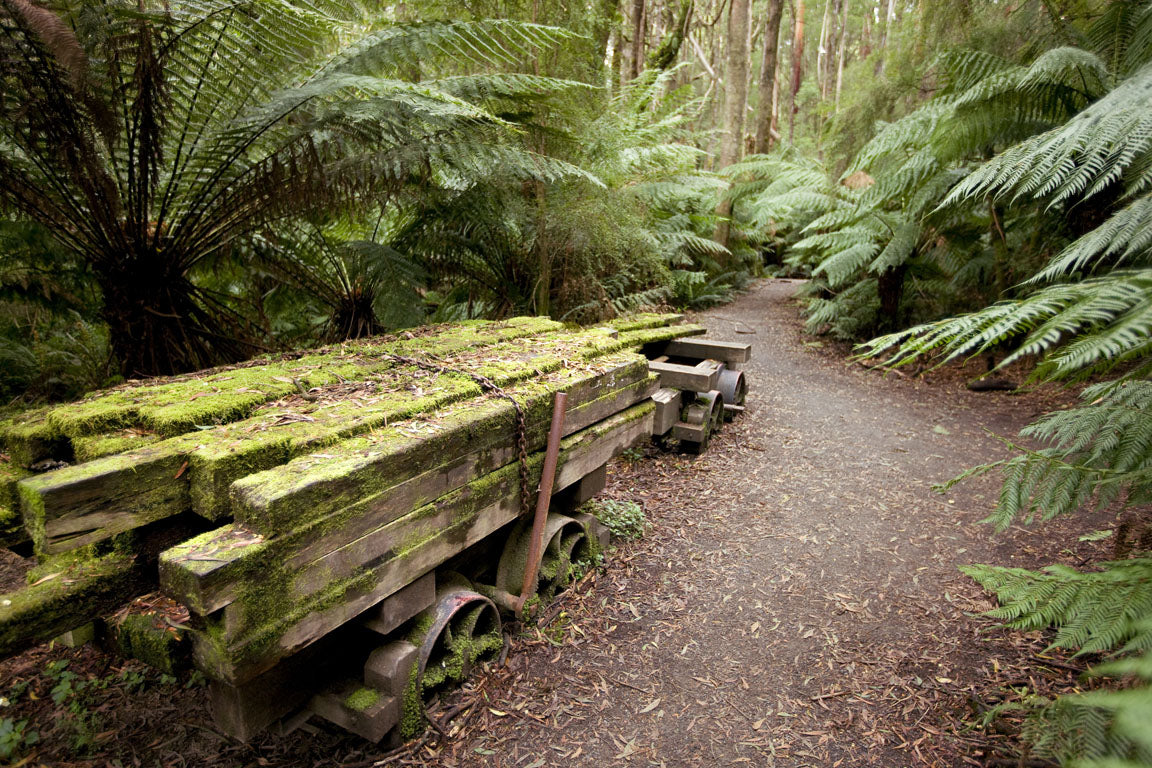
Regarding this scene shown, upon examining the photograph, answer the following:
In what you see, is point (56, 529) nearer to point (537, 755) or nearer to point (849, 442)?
point (537, 755)

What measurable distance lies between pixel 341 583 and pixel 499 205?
3.83 meters

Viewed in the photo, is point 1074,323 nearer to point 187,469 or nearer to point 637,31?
point 187,469

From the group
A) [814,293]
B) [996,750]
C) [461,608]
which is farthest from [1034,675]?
[814,293]

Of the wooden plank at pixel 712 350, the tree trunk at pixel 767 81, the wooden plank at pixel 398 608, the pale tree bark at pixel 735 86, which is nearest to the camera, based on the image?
the wooden plank at pixel 398 608

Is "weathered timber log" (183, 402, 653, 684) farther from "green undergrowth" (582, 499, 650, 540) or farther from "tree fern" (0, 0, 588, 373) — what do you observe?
"tree fern" (0, 0, 588, 373)

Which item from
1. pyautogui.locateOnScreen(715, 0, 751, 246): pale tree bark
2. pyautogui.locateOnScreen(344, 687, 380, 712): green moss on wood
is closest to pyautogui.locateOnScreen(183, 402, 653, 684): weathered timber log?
pyautogui.locateOnScreen(344, 687, 380, 712): green moss on wood

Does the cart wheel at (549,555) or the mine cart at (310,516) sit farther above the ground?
the mine cart at (310,516)

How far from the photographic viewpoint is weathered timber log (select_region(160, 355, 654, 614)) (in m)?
1.38

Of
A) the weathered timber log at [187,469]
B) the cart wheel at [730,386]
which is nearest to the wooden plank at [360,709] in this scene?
the weathered timber log at [187,469]

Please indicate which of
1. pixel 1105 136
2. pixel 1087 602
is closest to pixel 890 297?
pixel 1105 136

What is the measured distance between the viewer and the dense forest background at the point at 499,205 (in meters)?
1.75

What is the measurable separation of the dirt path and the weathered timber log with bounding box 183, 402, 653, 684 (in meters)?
0.74

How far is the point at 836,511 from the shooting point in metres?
4.04

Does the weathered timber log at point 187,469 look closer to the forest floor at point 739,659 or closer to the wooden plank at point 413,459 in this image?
the wooden plank at point 413,459
